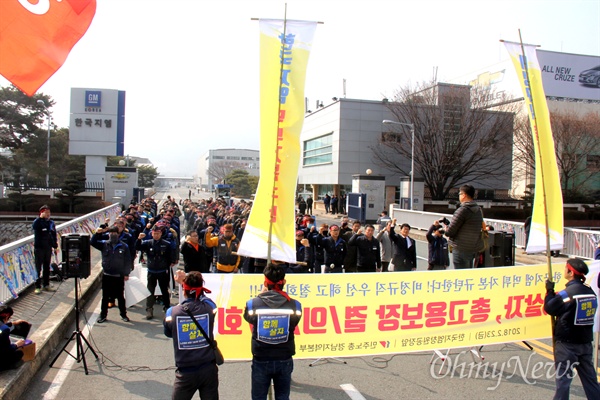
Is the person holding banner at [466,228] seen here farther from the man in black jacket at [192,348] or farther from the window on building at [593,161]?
the window on building at [593,161]

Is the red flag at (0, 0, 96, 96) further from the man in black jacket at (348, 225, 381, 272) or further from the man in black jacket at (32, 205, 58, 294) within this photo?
the man in black jacket at (348, 225, 381, 272)

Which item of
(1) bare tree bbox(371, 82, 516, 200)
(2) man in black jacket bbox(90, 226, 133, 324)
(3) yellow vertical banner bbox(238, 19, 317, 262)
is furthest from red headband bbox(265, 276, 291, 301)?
(1) bare tree bbox(371, 82, 516, 200)

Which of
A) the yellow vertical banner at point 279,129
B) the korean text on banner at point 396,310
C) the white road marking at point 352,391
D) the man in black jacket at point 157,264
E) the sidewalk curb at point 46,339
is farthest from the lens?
the man in black jacket at point 157,264

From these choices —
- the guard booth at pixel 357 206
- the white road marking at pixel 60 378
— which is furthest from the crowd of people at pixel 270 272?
the guard booth at pixel 357 206

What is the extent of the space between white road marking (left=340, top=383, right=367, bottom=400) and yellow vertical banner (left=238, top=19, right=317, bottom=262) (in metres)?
1.80

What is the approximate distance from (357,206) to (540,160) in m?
25.3

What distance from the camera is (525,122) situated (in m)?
35.1

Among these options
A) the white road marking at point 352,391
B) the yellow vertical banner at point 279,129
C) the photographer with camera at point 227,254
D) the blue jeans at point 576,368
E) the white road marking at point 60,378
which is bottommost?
the white road marking at point 60,378

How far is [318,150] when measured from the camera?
5078 centimetres

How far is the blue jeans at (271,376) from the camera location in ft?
13.3

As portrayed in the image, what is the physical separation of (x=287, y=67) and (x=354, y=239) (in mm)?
5337

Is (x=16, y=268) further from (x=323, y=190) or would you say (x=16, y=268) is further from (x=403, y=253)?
(x=323, y=190)

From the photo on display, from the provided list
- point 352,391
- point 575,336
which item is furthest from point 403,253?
point 575,336

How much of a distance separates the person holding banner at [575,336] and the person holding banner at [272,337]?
285 centimetres
